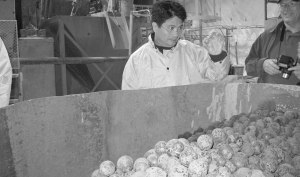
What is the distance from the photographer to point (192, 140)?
168 cm

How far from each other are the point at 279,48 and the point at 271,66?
27 cm

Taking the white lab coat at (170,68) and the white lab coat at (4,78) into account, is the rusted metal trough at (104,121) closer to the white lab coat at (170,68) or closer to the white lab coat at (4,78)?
the white lab coat at (170,68)

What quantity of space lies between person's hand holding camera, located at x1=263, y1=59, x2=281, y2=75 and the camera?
3 cm

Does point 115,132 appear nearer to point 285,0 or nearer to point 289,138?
point 289,138

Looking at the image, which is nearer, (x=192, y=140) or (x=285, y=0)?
(x=192, y=140)

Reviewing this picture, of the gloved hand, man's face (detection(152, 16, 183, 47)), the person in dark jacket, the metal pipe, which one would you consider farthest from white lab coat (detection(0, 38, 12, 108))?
the person in dark jacket

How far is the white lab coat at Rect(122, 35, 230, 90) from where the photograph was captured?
2.32 m

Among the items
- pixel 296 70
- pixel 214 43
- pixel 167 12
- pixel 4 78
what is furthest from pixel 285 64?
pixel 4 78

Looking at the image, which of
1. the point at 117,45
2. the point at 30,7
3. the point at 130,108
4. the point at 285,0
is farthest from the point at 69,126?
the point at 30,7

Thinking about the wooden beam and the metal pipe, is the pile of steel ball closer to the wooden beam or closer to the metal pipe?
the metal pipe

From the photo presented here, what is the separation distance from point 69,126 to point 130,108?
38 cm

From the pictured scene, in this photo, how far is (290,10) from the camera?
2432 mm

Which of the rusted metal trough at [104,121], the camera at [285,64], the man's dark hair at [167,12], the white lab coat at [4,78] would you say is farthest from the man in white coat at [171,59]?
the white lab coat at [4,78]

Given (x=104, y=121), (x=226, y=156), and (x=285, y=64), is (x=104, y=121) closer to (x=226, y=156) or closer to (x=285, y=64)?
(x=226, y=156)
